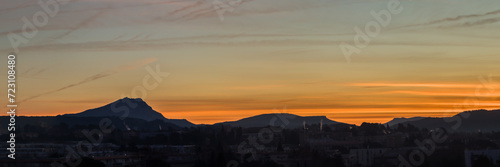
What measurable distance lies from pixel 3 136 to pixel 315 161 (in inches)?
1629

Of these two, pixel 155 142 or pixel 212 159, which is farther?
pixel 155 142

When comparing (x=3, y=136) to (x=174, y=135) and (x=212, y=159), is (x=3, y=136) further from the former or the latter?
(x=212, y=159)

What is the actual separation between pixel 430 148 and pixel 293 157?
25.6 metres

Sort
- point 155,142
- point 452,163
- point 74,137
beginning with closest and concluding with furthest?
1. point 452,163
2. point 74,137
3. point 155,142

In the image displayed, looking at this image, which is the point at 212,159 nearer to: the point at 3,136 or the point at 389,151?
the point at 389,151

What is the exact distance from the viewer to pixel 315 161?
307 ft

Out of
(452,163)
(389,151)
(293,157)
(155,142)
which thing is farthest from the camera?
(155,142)

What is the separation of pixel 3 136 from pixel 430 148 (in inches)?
1956

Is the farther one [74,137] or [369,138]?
[369,138]

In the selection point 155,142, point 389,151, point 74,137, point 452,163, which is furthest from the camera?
point 155,142

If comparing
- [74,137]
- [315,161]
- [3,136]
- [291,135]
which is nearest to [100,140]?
[74,137]

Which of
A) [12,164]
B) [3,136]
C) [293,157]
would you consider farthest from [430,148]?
[12,164]

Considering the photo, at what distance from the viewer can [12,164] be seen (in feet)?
233

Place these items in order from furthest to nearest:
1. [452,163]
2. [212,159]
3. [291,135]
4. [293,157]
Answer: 1. [291,135]
2. [293,157]
3. [452,163]
4. [212,159]
